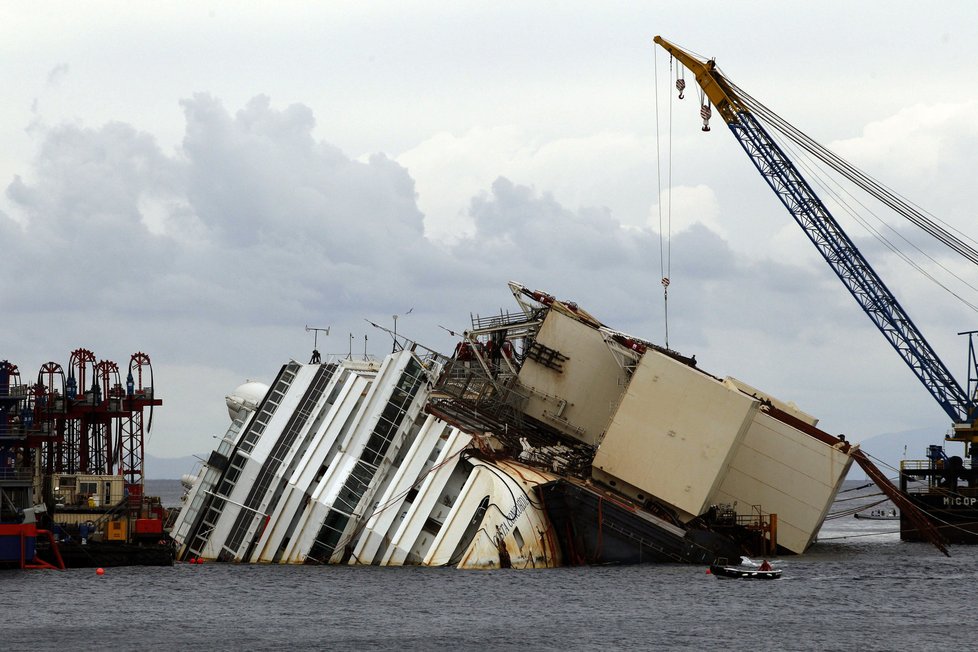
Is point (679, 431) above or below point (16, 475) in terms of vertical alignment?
above

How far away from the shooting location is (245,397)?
108375 millimetres

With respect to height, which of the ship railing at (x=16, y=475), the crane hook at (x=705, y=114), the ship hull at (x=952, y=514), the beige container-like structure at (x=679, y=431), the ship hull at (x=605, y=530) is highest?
the crane hook at (x=705, y=114)

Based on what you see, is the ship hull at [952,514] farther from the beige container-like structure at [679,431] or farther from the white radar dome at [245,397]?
the white radar dome at [245,397]

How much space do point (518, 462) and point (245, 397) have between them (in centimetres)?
2385

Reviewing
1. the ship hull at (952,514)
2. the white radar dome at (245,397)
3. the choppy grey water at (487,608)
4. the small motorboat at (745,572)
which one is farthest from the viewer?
the ship hull at (952,514)

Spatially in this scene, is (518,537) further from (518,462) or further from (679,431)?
(679,431)

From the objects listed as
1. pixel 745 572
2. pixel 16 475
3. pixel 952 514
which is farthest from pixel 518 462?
pixel 952 514

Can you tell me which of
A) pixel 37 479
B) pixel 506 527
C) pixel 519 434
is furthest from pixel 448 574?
pixel 37 479

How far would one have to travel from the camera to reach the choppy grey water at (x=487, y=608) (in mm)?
71000

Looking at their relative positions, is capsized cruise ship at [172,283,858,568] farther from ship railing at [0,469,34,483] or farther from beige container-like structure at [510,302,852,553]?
ship railing at [0,469,34,483]

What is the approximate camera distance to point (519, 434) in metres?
98.2

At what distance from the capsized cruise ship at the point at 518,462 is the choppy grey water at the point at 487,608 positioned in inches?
71.3

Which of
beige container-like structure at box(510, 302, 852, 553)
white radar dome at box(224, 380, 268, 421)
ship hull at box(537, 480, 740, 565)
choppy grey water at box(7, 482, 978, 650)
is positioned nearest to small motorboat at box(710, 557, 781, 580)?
choppy grey water at box(7, 482, 978, 650)

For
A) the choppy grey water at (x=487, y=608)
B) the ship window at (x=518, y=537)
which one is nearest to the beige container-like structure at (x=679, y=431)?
the choppy grey water at (x=487, y=608)
